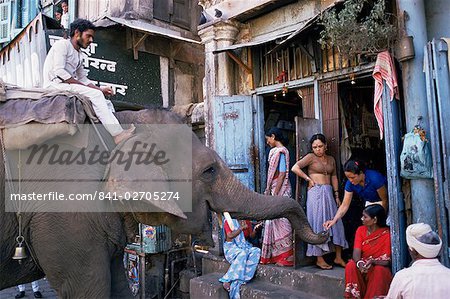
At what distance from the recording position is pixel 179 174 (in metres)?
2.91

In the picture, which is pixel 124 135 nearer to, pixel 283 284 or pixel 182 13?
pixel 283 284

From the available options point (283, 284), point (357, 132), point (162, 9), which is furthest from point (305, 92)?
point (162, 9)

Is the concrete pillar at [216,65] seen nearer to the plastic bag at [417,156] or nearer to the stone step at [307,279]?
the stone step at [307,279]

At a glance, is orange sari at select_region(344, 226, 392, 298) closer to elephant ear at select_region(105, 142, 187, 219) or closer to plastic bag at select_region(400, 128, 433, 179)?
plastic bag at select_region(400, 128, 433, 179)

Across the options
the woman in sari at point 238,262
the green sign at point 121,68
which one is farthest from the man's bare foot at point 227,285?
the green sign at point 121,68

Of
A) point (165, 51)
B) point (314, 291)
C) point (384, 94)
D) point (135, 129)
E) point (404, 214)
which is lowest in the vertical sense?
point (314, 291)

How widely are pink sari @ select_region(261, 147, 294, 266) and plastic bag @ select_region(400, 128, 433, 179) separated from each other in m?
1.81

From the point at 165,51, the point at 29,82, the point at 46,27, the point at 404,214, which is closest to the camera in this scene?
the point at 404,214

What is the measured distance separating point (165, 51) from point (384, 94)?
21.7ft

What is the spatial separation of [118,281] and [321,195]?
313cm

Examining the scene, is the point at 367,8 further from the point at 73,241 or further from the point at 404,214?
the point at 73,241

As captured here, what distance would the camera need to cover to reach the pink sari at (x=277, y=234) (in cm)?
587

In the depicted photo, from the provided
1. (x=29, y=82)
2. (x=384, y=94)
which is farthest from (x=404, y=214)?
(x=29, y=82)

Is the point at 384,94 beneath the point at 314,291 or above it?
above
